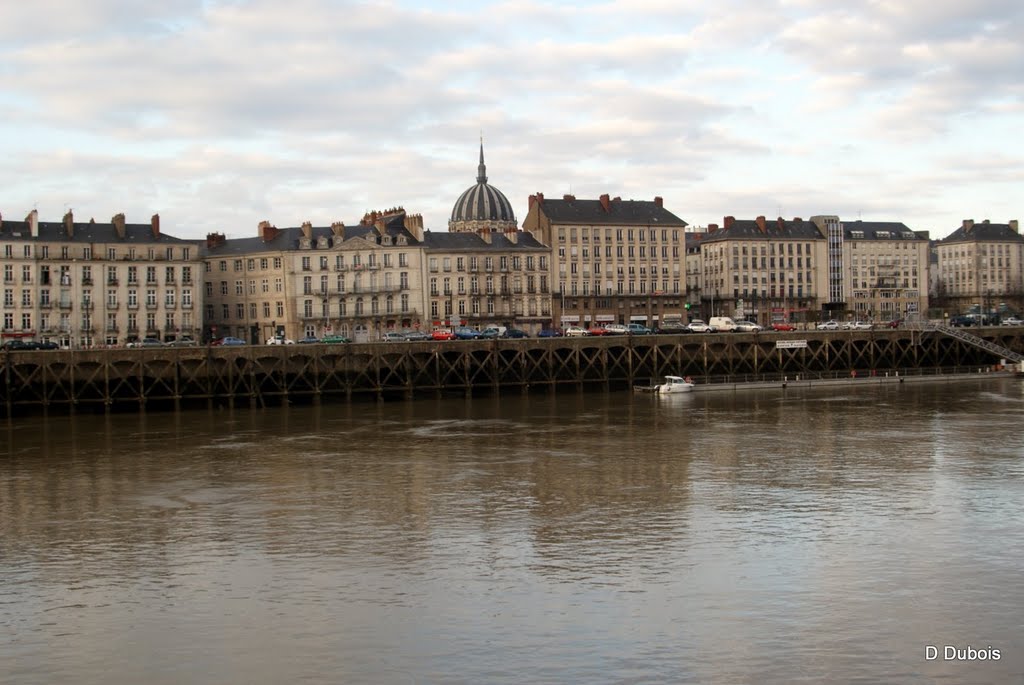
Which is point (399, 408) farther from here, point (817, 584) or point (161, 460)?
point (817, 584)

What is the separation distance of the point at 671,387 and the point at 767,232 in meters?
61.9

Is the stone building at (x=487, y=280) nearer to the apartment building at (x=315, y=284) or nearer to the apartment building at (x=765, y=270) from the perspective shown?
the apartment building at (x=315, y=284)

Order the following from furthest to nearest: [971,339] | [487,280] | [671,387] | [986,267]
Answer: [986,267]
[487,280]
[971,339]
[671,387]

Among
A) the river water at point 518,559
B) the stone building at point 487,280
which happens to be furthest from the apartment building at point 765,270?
the river water at point 518,559

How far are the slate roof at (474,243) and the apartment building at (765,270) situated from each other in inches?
1059

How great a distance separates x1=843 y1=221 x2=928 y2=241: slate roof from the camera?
5758 inches

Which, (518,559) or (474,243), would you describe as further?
(474,243)

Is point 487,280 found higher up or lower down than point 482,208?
lower down

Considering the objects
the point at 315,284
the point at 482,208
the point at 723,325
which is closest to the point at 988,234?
the point at 482,208

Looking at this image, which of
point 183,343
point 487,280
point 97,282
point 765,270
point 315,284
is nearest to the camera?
point 183,343

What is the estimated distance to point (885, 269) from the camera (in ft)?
481

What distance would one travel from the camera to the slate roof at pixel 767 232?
13312cm

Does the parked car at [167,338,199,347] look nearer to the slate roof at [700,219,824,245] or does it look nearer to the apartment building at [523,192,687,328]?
the apartment building at [523,192,687,328]

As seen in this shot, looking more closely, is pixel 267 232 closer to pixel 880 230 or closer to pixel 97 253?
pixel 97 253
